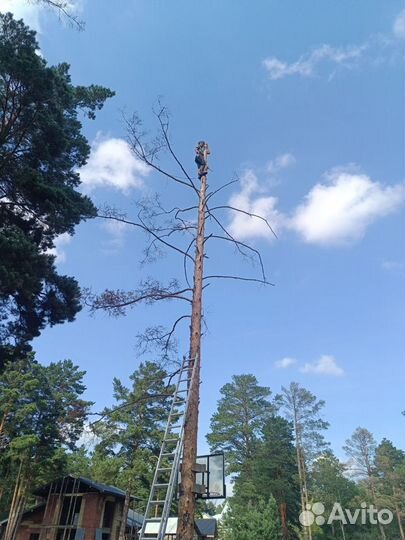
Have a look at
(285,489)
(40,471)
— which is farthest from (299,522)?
(40,471)

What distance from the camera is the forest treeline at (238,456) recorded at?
25312mm

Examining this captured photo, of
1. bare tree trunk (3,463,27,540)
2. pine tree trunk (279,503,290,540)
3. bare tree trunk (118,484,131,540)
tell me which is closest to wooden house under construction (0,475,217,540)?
bare tree trunk (118,484,131,540)

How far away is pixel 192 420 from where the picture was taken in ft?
18.2

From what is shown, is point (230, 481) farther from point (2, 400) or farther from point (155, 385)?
point (155, 385)

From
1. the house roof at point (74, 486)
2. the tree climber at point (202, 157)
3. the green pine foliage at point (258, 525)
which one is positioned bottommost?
the green pine foliage at point (258, 525)

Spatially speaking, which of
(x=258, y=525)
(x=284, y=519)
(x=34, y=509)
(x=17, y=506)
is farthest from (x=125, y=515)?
(x=284, y=519)

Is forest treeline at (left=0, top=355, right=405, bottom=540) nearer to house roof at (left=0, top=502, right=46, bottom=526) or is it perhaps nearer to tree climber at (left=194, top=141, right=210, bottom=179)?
house roof at (left=0, top=502, right=46, bottom=526)

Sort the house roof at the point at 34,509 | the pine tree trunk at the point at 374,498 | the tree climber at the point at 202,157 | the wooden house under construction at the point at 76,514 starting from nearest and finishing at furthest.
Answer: the tree climber at the point at 202,157, the wooden house under construction at the point at 76,514, the house roof at the point at 34,509, the pine tree trunk at the point at 374,498

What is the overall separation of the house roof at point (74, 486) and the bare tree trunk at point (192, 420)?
77.8ft

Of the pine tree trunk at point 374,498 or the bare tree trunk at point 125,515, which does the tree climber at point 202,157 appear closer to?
the bare tree trunk at point 125,515

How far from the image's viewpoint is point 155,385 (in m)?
7.70

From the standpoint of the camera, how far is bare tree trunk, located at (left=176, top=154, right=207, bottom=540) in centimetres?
479
